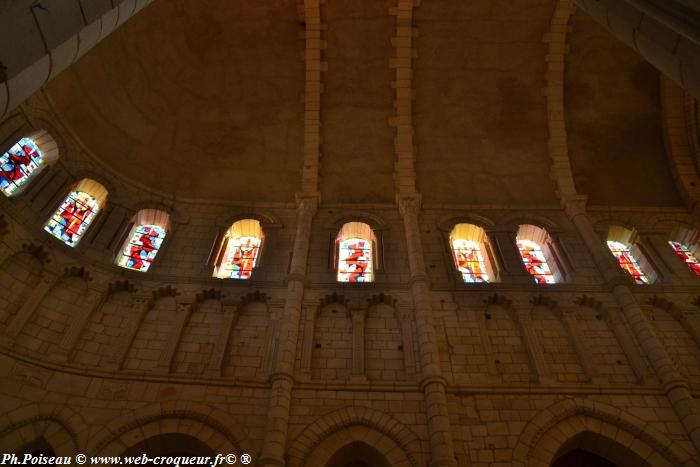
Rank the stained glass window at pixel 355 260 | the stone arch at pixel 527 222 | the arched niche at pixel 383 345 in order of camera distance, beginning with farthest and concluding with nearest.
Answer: the stone arch at pixel 527 222
the stained glass window at pixel 355 260
the arched niche at pixel 383 345

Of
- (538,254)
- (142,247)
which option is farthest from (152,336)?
(538,254)

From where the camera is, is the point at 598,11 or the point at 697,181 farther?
the point at 697,181

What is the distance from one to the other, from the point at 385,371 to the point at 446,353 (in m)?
1.14

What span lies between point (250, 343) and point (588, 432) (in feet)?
18.7

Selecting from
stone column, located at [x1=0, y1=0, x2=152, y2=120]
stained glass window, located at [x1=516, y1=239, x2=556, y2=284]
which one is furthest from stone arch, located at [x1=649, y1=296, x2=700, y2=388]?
Result: stone column, located at [x1=0, y1=0, x2=152, y2=120]

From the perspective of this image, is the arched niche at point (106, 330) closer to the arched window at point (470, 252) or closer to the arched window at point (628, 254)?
the arched window at point (470, 252)

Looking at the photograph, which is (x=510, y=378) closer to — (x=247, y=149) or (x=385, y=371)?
(x=385, y=371)

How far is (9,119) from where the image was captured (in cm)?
962

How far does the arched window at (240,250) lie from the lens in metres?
10.9

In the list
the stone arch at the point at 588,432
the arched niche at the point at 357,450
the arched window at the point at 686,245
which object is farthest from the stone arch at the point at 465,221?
the arched niche at the point at 357,450

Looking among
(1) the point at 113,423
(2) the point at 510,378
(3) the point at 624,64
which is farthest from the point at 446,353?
(3) the point at 624,64

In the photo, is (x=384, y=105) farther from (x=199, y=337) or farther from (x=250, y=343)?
(x=199, y=337)

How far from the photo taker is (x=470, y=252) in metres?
11.8

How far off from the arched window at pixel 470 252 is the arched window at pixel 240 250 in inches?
172
